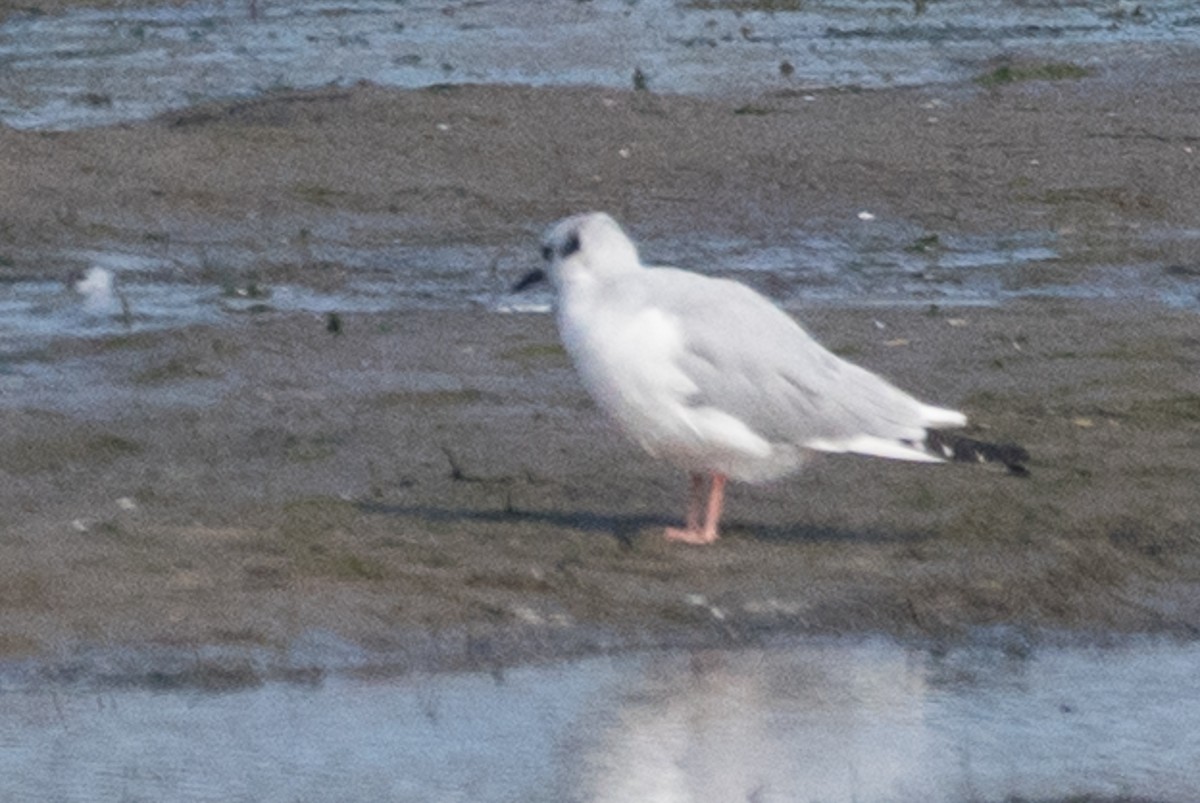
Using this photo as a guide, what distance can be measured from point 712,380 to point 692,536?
1.53 ft

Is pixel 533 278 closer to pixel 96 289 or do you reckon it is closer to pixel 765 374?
pixel 765 374

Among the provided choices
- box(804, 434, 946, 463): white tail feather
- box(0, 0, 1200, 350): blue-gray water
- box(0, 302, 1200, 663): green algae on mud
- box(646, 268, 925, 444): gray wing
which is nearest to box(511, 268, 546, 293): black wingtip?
box(646, 268, 925, 444): gray wing

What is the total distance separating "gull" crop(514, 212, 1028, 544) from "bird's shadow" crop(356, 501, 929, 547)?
0.57ft

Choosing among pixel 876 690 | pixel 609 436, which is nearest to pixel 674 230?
pixel 609 436

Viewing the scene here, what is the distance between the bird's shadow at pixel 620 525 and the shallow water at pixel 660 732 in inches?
30.0

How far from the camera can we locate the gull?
6.40 meters

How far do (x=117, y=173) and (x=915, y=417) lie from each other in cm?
543

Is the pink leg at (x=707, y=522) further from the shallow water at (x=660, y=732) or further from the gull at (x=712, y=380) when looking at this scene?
the shallow water at (x=660, y=732)

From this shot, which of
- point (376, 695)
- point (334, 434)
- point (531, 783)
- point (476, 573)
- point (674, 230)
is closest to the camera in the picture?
point (531, 783)

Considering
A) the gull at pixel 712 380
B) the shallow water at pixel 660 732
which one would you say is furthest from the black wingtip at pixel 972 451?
the shallow water at pixel 660 732

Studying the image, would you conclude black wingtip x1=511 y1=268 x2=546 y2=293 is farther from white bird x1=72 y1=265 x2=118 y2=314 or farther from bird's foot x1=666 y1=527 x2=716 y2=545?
white bird x1=72 y1=265 x2=118 y2=314

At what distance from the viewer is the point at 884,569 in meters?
6.54

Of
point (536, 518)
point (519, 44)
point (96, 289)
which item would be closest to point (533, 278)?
point (536, 518)

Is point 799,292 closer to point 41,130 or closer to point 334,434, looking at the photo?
point 334,434
